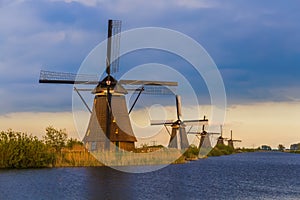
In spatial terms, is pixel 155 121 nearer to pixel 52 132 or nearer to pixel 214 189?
pixel 52 132

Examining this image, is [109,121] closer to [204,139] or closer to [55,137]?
[55,137]

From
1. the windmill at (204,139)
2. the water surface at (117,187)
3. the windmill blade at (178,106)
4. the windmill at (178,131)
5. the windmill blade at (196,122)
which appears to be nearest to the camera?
the water surface at (117,187)

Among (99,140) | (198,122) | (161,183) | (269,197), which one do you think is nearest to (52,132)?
(99,140)

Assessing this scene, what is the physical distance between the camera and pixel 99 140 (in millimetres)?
30578

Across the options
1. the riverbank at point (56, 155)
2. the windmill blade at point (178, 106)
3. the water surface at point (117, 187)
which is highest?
the windmill blade at point (178, 106)

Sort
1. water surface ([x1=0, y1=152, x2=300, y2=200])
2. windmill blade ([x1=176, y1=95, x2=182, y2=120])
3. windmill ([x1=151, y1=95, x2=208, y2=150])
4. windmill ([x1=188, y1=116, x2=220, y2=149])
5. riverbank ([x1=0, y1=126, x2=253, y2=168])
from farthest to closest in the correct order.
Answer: windmill ([x1=188, y1=116, x2=220, y2=149]) → windmill blade ([x1=176, y1=95, x2=182, y2=120]) → windmill ([x1=151, y1=95, x2=208, y2=150]) → riverbank ([x1=0, y1=126, x2=253, y2=168]) → water surface ([x1=0, y1=152, x2=300, y2=200])

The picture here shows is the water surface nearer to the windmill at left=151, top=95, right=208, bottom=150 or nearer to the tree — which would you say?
the tree

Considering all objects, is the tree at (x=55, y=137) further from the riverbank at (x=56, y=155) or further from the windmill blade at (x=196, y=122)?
the windmill blade at (x=196, y=122)

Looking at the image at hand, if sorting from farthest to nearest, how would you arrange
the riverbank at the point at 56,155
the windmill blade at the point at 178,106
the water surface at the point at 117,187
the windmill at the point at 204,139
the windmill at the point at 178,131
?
the windmill at the point at 204,139 < the windmill blade at the point at 178,106 < the windmill at the point at 178,131 < the riverbank at the point at 56,155 < the water surface at the point at 117,187

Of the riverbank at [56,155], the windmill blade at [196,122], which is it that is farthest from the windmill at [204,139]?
the riverbank at [56,155]

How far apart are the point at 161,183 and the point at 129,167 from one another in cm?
721

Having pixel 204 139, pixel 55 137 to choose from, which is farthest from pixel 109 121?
pixel 204 139

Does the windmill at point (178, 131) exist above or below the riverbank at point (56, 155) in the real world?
above

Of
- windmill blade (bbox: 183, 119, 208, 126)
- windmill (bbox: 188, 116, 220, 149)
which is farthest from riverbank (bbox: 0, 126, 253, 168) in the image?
windmill (bbox: 188, 116, 220, 149)
